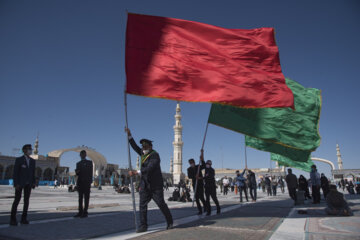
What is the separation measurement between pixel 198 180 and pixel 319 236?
11.4 ft

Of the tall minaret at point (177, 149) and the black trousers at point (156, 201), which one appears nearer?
the black trousers at point (156, 201)

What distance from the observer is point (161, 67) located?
572 centimetres

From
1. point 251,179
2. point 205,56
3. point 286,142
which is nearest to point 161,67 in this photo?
point 205,56

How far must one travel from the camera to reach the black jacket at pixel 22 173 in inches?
207

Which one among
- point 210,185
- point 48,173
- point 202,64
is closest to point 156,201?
point 210,185

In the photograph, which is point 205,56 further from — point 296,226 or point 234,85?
point 296,226

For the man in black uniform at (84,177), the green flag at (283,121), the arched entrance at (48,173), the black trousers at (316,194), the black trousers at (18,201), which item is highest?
the green flag at (283,121)

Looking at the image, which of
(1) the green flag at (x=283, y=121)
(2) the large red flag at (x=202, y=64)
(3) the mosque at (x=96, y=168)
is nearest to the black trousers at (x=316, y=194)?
(1) the green flag at (x=283, y=121)

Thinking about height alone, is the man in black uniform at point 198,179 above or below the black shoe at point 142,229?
above

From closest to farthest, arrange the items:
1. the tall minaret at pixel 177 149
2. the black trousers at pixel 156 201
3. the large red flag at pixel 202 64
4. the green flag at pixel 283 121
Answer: the black trousers at pixel 156 201
the large red flag at pixel 202 64
the green flag at pixel 283 121
the tall minaret at pixel 177 149

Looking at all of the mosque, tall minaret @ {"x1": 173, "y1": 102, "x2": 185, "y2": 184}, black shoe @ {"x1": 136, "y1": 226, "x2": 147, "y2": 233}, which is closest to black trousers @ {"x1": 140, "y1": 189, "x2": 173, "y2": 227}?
black shoe @ {"x1": 136, "y1": 226, "x2": 147, "y2": 233}

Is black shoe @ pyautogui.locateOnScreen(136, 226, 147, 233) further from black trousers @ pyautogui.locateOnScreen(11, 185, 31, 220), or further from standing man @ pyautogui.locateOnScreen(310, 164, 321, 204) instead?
standing man @ pyautogui.locateOnScreen(310, 164, 321, 204)

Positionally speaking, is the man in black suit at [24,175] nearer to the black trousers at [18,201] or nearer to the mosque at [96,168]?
the black trousers at [18,201]

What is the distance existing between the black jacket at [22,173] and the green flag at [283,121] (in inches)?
212
